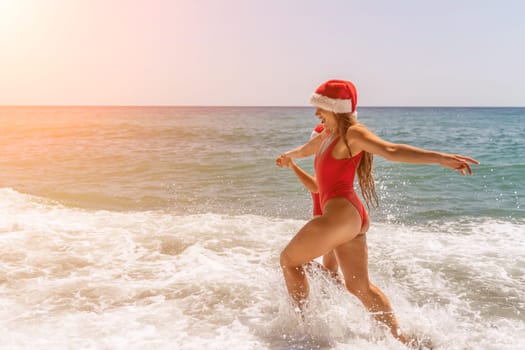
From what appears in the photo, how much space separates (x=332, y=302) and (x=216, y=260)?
217 cm

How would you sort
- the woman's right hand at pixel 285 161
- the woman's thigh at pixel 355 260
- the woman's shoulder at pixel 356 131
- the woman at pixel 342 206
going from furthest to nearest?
the woman's right hand at pixel 285 161 → the woman's thigh at pixel 355 260 → the woman at pixel 342 206 → the woman's shoulder at pixel 356 131

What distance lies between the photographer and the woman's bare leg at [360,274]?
3.63 metres

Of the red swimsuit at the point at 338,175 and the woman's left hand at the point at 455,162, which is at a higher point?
the woman's left hand at the point at 455,162

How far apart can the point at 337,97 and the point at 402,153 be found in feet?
2.30

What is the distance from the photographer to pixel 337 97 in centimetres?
353

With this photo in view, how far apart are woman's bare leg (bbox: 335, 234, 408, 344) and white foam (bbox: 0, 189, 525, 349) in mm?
185

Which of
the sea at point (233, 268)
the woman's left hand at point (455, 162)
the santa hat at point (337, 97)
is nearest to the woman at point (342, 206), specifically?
the santa hat at point (337, 97)

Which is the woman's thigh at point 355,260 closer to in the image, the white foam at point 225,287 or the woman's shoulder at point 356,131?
the white foam at point 225,287

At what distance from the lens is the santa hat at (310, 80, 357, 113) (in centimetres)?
352

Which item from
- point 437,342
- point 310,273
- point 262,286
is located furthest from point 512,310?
point 262,286

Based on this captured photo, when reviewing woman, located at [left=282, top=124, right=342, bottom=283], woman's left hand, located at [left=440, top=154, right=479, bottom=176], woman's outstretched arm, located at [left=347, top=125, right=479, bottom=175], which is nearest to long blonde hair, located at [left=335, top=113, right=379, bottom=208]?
woman's outstretched arm, located at [left=347, top=125, right=479, bottom=175]

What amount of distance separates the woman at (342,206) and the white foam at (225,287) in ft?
1.42

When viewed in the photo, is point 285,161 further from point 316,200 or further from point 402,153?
point 402,153

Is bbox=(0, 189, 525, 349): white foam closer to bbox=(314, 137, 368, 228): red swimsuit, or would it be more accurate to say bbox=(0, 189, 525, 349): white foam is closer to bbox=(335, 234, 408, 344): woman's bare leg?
bbox=(335, 234, 408, 344): woman's bare leg
